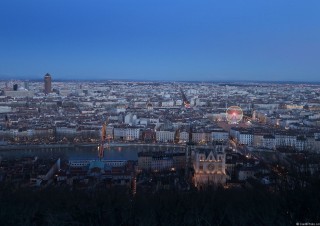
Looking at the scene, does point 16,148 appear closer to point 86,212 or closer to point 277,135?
point 277,135

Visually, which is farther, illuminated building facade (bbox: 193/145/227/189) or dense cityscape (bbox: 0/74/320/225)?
illuminated building facade (bbox: 193/145/227/189)

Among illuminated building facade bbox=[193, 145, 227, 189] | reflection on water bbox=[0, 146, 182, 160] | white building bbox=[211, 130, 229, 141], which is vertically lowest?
reflection on water bbox=[0, 146, 182, 160]

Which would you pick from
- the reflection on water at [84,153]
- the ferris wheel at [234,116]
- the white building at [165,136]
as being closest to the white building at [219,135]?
the white building at [165,136]

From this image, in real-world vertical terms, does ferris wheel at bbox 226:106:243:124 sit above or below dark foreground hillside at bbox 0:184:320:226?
below

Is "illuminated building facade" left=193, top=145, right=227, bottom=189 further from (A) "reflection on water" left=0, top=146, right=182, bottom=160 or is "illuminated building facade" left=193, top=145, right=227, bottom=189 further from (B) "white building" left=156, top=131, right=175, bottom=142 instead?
(B) "white building" left=156, top=131, right=175, bottom=142

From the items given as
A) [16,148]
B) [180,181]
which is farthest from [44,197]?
[16,148]

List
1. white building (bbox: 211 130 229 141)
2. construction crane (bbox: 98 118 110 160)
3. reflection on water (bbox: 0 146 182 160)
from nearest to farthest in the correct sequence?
reflection on water (bbox: 0 146 182 160), construction crane (bbox: 98 118 110 160), white building (bbox: 211 130 229 141)

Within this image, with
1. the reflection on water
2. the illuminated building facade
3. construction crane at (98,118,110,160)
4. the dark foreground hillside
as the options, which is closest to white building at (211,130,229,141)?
the reflection on water
